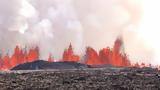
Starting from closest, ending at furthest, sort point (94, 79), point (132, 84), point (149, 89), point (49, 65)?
point (149, 89), point (132, 84), point (94, 79), point (49, 65)

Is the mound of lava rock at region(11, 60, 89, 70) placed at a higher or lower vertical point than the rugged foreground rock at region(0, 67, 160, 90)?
higher

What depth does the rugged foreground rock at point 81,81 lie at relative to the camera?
64.5 m

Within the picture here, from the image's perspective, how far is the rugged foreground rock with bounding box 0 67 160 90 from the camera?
212 feet

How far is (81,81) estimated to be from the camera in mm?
69125

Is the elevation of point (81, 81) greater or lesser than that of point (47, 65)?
lesser

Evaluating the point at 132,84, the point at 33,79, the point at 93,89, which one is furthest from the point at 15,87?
the point at 132,84

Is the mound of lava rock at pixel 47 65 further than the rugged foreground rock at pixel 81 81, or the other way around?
the mound of lava rock at pixel 47 65

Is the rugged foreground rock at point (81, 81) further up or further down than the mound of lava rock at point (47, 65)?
further down

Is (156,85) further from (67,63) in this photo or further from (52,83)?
(67,63)

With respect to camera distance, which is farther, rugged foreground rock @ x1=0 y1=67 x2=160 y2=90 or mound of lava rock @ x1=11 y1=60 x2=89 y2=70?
mound of lava rock @ x1=11 y1=60 x2=89 y2=70

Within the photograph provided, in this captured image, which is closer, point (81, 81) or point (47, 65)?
point (81, 81)

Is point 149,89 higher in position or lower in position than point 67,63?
lower

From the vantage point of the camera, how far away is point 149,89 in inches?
2458

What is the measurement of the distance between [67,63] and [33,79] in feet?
309
